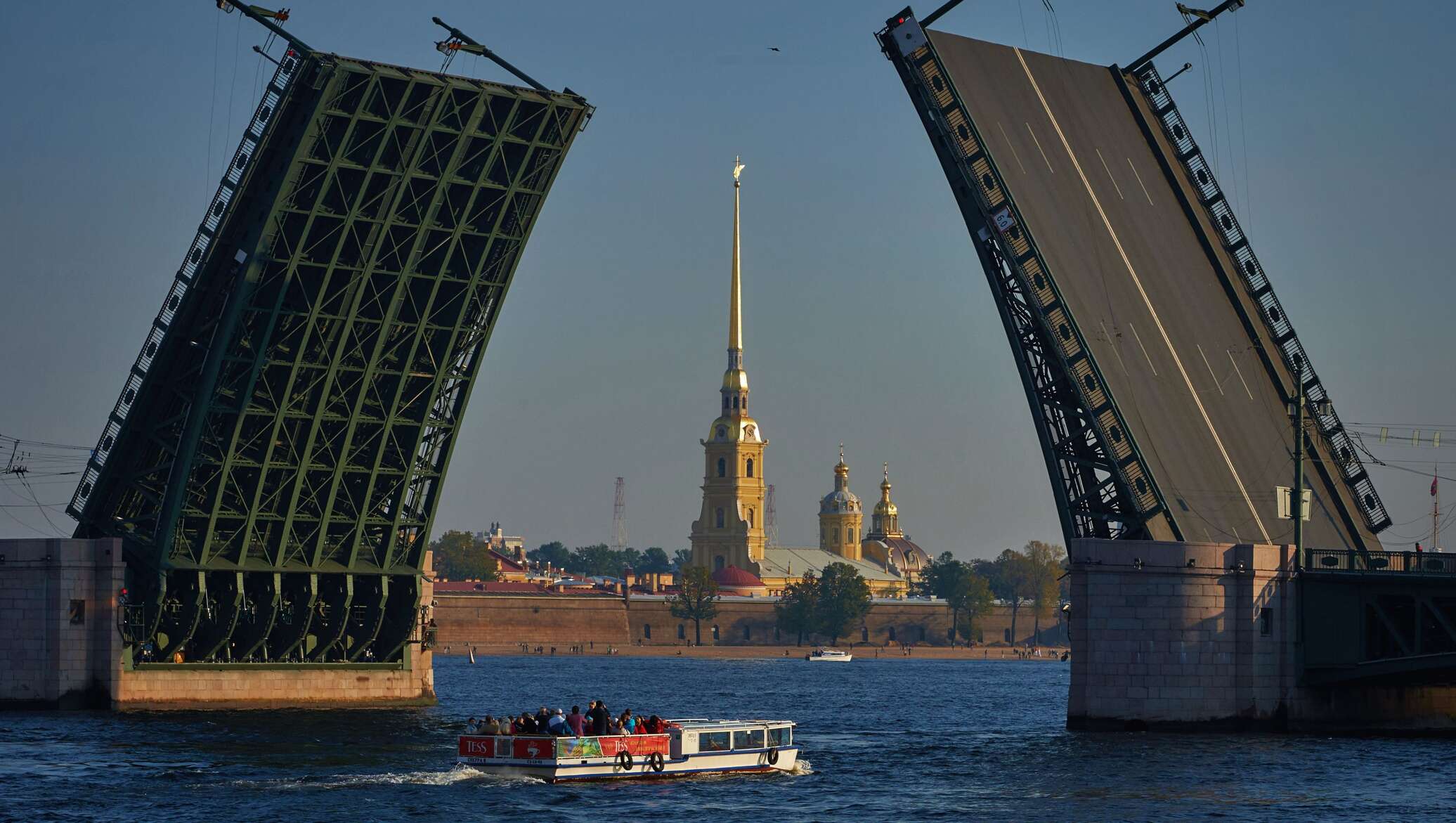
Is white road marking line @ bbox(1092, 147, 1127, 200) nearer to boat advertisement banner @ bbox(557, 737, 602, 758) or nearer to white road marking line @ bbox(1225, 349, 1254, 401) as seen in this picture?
white road marking line @ bbox(1225, 349, 1254, 401)

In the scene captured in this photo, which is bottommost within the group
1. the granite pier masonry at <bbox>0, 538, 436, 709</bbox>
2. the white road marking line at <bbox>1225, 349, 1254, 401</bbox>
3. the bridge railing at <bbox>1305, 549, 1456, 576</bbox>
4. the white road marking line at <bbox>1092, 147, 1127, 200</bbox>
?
the granite pier masonry at <bbox>0, 538, 436, 709</bbox>

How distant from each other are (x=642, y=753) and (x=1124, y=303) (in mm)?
18694

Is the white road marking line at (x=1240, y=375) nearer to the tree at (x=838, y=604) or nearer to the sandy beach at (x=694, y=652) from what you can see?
the sandy beach at (x=694, y=652)

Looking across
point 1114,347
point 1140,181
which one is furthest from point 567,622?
point 1114,347

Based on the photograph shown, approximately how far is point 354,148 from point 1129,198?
2011 centimetres

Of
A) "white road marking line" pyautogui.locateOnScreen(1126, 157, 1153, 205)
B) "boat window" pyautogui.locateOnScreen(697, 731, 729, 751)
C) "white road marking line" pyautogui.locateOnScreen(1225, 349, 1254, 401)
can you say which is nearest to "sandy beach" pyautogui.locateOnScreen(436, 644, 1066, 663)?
"white road marking line" pyautogui.locateOnScreen(1126, 157, 1153, 205)

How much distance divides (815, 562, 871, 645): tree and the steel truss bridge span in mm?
135783

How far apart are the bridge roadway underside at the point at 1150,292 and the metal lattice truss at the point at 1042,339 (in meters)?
0.49

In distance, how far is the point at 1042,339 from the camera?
57.6 metres

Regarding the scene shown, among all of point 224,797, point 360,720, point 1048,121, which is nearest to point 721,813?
point 224,797

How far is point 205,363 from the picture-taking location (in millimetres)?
56750

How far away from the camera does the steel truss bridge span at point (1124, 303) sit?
56531mm

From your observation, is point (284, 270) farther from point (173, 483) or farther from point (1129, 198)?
point (1129, 198)

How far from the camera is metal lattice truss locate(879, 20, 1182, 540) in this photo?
5619 centimetres
